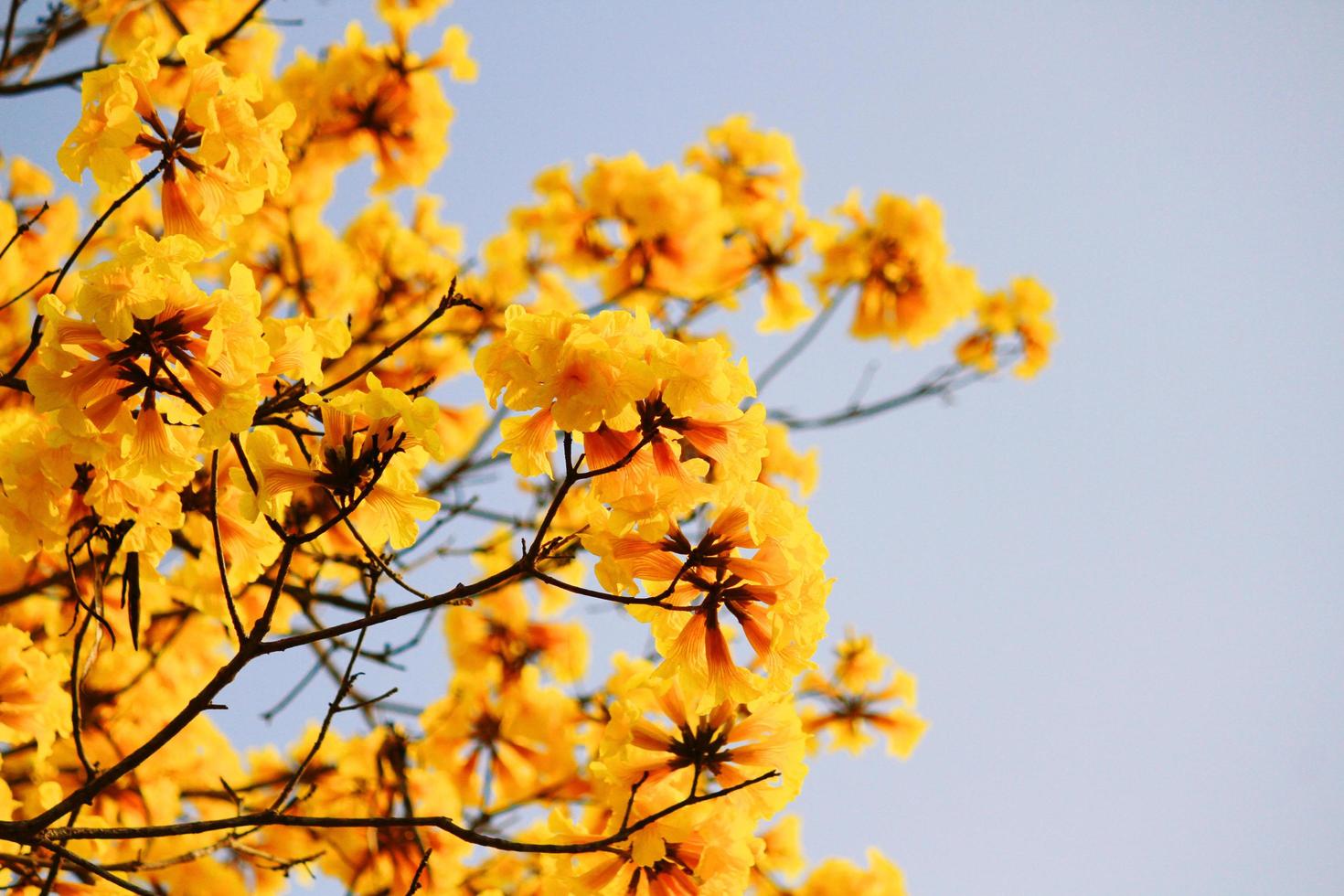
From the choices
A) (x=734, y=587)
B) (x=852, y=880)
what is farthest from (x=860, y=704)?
(x=734, y=587)

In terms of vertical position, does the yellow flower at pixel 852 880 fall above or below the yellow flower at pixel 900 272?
below

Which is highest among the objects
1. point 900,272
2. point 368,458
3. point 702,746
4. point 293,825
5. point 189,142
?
point 900,272

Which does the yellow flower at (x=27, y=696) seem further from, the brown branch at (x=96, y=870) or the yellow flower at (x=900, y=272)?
the yellow flower at (x=900, y=272)

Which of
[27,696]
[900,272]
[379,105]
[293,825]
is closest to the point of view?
[293,825]

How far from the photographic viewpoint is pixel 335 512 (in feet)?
9.89

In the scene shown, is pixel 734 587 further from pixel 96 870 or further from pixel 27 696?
pixel 27 696

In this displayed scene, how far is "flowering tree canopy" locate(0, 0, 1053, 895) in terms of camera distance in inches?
63.4

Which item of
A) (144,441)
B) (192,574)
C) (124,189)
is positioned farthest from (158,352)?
(192,574)

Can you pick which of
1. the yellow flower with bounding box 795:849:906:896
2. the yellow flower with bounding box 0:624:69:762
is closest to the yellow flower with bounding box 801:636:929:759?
the yellow flower with bounding box 795:849:906:896

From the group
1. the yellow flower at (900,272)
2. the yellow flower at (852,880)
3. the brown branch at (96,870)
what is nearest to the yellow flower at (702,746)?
the brown branch at (96,870)

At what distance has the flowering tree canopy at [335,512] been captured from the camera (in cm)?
161

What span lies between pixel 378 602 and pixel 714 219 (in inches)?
124

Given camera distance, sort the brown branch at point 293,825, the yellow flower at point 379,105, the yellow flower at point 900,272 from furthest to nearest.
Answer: the yellow flower at point 900,272, the yellow flower at point 379,105, the brown branch at point 293,825

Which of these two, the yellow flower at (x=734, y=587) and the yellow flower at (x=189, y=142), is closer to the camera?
the yellow flower at (x=734, y=587)
